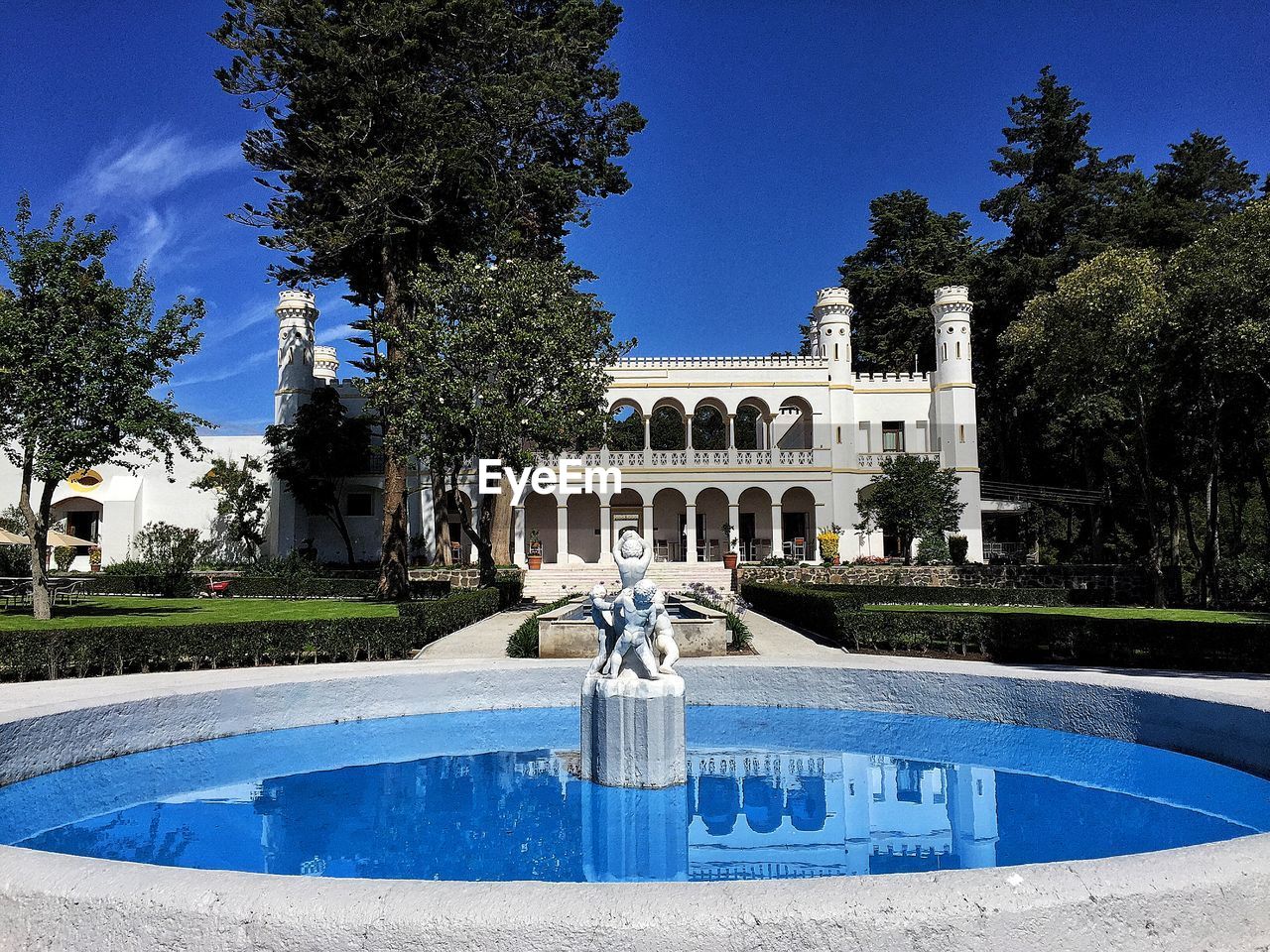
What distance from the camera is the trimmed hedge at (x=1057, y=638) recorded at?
13.1 m

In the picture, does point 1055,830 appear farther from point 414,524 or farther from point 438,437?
point 414,524

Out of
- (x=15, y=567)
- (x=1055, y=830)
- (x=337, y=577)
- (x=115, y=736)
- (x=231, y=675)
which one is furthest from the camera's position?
(x=337, y=577)

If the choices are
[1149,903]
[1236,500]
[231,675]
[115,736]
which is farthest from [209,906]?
[1236,500]

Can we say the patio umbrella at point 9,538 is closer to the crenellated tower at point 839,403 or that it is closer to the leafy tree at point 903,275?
the crenellated tower at point 839,403

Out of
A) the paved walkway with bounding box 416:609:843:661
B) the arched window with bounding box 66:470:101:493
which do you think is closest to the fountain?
the paved walkway with bounding box 416:609:843:661

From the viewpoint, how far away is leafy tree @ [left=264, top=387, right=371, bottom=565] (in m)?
36.9

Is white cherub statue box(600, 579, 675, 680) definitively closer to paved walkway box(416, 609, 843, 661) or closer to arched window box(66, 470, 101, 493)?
paved walkway box(416, 609, 843, 661)

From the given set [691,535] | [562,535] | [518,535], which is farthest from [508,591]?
[691,535]

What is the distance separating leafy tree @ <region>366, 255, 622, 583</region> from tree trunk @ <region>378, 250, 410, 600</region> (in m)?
0.76

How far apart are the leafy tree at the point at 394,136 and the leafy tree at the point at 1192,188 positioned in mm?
30260

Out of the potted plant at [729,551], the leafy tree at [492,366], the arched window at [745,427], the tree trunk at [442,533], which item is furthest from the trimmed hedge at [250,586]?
the arched window at [745,427]

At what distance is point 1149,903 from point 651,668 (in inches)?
177

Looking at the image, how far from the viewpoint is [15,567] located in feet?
99.8

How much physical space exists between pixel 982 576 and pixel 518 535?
18803 mm
